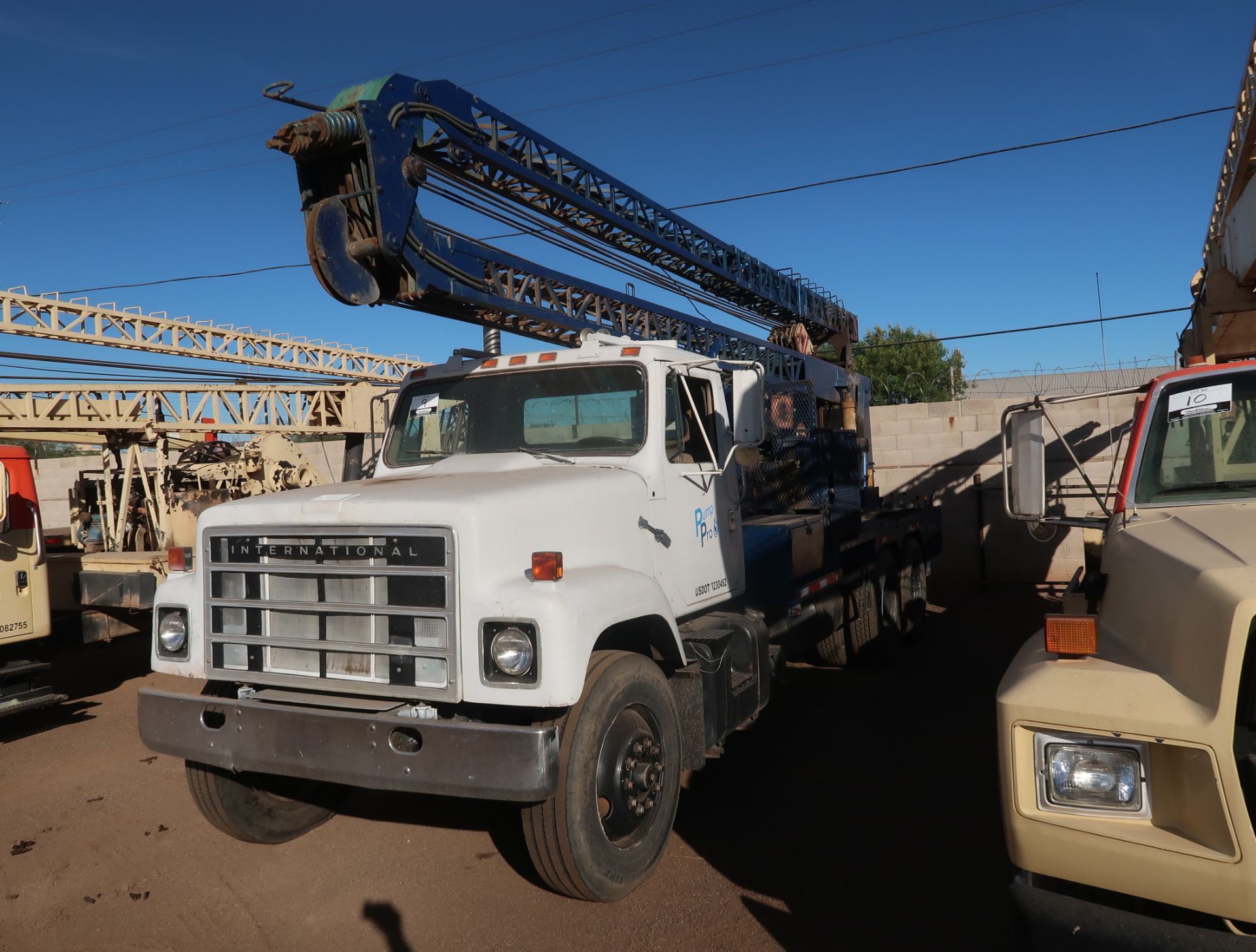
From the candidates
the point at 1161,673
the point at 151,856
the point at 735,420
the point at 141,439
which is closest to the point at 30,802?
the point at 151,856

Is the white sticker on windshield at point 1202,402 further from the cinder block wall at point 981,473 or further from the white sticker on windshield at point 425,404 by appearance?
the cinder block wall at point 981,473

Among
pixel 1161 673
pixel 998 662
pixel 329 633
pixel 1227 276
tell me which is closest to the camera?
pixel 1161 673

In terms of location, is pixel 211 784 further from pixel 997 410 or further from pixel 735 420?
pixel 997 410

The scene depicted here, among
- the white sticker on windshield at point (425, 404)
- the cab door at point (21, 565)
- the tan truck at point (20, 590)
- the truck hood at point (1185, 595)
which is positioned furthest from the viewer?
the cab door at point (21, 565)

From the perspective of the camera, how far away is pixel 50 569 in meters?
7.85

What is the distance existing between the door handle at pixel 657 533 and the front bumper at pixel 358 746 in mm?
1339

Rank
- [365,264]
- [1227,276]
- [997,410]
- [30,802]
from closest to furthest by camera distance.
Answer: [30,802]
[365,264]
[1227,276]
[997,410]

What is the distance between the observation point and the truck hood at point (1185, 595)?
6.92 feet

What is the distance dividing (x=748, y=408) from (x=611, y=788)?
2199 mm

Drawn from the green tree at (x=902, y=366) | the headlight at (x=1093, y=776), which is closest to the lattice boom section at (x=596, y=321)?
the headlight at (x=1093, y=776)

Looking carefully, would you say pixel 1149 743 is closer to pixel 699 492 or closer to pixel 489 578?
pixel 489 578

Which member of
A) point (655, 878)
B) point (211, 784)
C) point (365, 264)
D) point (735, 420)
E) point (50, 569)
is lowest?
point (655, 878)

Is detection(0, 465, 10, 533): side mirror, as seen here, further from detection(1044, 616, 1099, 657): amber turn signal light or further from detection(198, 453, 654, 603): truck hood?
detection(1044, 616, 1099, 657): amber turn signal light

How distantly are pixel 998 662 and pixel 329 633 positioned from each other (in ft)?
19.8
